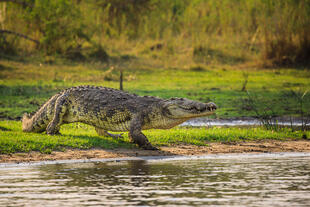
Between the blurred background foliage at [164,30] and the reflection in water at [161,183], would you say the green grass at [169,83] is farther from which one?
the reflection in water at [161,183]

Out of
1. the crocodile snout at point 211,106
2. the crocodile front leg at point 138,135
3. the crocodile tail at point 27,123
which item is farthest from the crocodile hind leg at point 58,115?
the crocodile snout at point 211,106

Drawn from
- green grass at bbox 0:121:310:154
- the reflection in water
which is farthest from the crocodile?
the reflection in water

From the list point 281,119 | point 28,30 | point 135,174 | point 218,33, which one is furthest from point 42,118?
point 218,33

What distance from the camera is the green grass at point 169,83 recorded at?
14.2 m

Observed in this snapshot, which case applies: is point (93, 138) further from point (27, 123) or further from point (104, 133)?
point (27, 123)

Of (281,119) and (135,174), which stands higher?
(281,119)

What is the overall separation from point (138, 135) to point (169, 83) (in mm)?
8543

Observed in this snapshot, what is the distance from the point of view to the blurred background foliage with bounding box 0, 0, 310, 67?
19641 mm

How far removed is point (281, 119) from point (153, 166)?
19.8 feet

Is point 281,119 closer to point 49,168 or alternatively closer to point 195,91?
point 195,91

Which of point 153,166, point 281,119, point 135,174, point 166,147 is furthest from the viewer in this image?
point 281,119

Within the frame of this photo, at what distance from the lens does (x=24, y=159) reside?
8.09m

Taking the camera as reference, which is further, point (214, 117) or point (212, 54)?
point (212, 54)

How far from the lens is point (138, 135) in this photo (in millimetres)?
8852
